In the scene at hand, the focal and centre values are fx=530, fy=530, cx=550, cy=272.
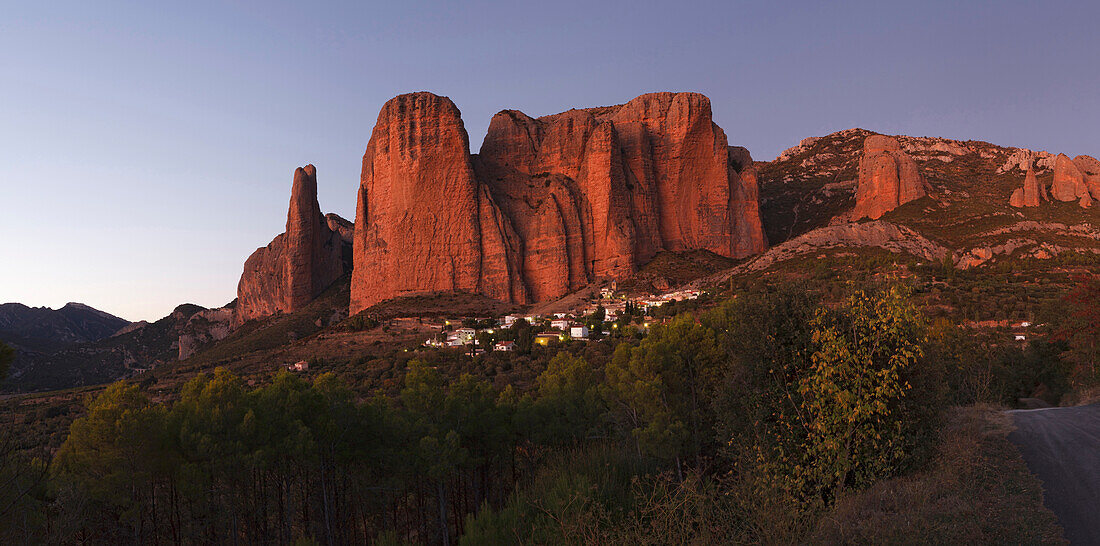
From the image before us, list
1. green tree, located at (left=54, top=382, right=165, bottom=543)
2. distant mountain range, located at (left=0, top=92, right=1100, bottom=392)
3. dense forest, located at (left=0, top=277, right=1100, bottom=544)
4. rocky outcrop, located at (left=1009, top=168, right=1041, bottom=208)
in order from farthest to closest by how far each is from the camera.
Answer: distant mountain range, located at (left=0, top=92, right=1100, bottom=392)
rocky outcrop, located at (left=1009, top=168, right=1041, bottom=208)
green tree, located at (left=54, top=382, right=165, bottom=543)
dense forest, located at (left=0, top=277, right=1100, bottom=544)

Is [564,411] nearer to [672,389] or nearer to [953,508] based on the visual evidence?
[672,389]

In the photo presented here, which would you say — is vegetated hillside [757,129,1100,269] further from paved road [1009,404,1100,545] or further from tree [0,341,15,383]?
tree [0,341,15,383]

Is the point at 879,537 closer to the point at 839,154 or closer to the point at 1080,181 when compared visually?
the point at 1080,181

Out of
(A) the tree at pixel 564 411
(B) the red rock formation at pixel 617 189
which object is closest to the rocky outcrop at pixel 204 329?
(B) the red rock formation at pixel 617 189

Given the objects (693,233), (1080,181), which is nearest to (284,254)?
(693,233)

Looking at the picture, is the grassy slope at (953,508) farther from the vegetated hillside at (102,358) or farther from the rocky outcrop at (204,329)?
the rocky outcrop at (204,329)

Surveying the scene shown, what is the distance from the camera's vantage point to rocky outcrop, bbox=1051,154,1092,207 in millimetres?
79938

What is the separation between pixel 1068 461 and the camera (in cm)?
1052

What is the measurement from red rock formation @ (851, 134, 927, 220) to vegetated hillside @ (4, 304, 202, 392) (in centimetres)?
11802

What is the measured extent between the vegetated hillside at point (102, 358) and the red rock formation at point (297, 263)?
18092 mm

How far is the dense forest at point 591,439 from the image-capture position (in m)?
8.05

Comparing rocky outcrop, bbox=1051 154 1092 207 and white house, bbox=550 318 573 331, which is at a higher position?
rocky outcrop, bbox=1051 154 1092 207

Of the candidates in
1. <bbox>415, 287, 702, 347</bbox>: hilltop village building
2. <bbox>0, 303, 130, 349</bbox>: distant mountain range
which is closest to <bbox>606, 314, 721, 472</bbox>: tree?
<bbox>415, 287, 702, 347</bbox>: hilltop village building

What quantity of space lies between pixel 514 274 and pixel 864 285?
77.0 metres
